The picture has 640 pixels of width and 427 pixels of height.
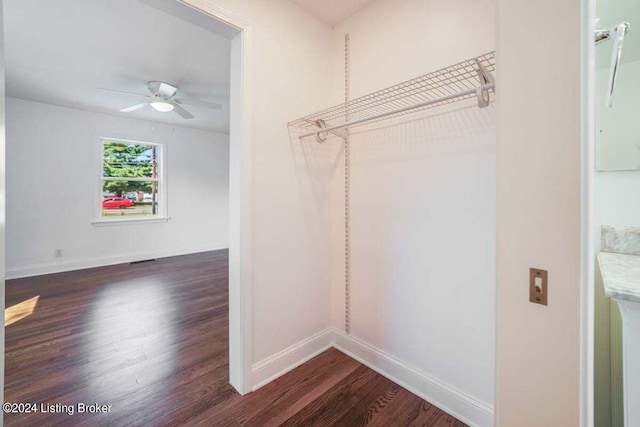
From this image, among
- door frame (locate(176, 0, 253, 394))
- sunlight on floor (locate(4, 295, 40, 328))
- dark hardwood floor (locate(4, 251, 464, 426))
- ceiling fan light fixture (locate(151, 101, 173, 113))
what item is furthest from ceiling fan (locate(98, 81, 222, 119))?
sunlight on floor (locate(4, 295, 40, 328))

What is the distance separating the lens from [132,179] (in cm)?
475

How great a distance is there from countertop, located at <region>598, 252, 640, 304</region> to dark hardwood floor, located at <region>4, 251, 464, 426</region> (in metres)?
1.06

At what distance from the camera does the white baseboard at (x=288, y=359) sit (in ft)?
5.35

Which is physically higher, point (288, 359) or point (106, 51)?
point (106, 51)

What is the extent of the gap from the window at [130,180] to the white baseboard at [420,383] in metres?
4.62

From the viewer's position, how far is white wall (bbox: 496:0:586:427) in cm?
59

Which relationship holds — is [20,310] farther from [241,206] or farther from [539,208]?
[539,208]

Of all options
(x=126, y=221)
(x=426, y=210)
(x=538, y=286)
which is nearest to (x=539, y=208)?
(x=538, y=286)

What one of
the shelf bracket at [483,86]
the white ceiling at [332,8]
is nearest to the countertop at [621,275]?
the shelf bracket at [483,86]

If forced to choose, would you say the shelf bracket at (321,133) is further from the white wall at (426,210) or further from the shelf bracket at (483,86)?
the shelf bracket at (483,86)

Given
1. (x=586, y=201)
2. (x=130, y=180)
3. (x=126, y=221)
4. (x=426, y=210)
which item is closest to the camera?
(x=586, y=201)

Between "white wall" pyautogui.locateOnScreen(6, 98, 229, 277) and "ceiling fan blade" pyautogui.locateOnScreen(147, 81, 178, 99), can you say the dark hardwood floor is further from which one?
"ceiling fan blade" pyautogui.locateOnScreen(147, 81, 178, 99)

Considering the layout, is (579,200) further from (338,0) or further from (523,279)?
(338,0)

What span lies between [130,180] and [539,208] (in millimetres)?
5736
